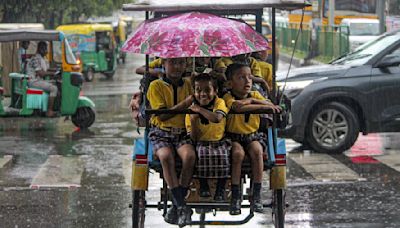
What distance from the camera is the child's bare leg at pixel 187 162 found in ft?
23.4

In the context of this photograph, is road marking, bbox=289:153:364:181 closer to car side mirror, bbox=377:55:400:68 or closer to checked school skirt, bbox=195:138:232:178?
car side mirror, bbox=377:55:400:68

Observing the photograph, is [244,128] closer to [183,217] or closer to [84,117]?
[183,217]

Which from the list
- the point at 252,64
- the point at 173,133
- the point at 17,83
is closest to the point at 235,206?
the point at 173,133

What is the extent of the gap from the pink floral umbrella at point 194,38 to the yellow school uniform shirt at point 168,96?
0.49 metres

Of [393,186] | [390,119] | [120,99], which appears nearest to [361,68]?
[390,119]

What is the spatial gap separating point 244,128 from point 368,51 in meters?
7.30

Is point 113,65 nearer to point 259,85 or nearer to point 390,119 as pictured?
point 390,119

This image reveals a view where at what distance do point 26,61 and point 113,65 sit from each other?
14.6 metres

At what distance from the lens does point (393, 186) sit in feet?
36.5

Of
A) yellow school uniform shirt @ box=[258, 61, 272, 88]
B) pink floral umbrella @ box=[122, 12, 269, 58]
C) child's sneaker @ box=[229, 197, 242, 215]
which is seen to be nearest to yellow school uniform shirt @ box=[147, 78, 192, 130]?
pink floral umbrella @ box=[122, 12, 269, 58]

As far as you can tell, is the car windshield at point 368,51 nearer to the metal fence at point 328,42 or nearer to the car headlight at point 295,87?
the car headlight at point 295,87

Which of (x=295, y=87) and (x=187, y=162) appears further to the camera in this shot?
(x=295, y=87)

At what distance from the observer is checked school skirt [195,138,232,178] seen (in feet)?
23.5

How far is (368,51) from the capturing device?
14383 mm
